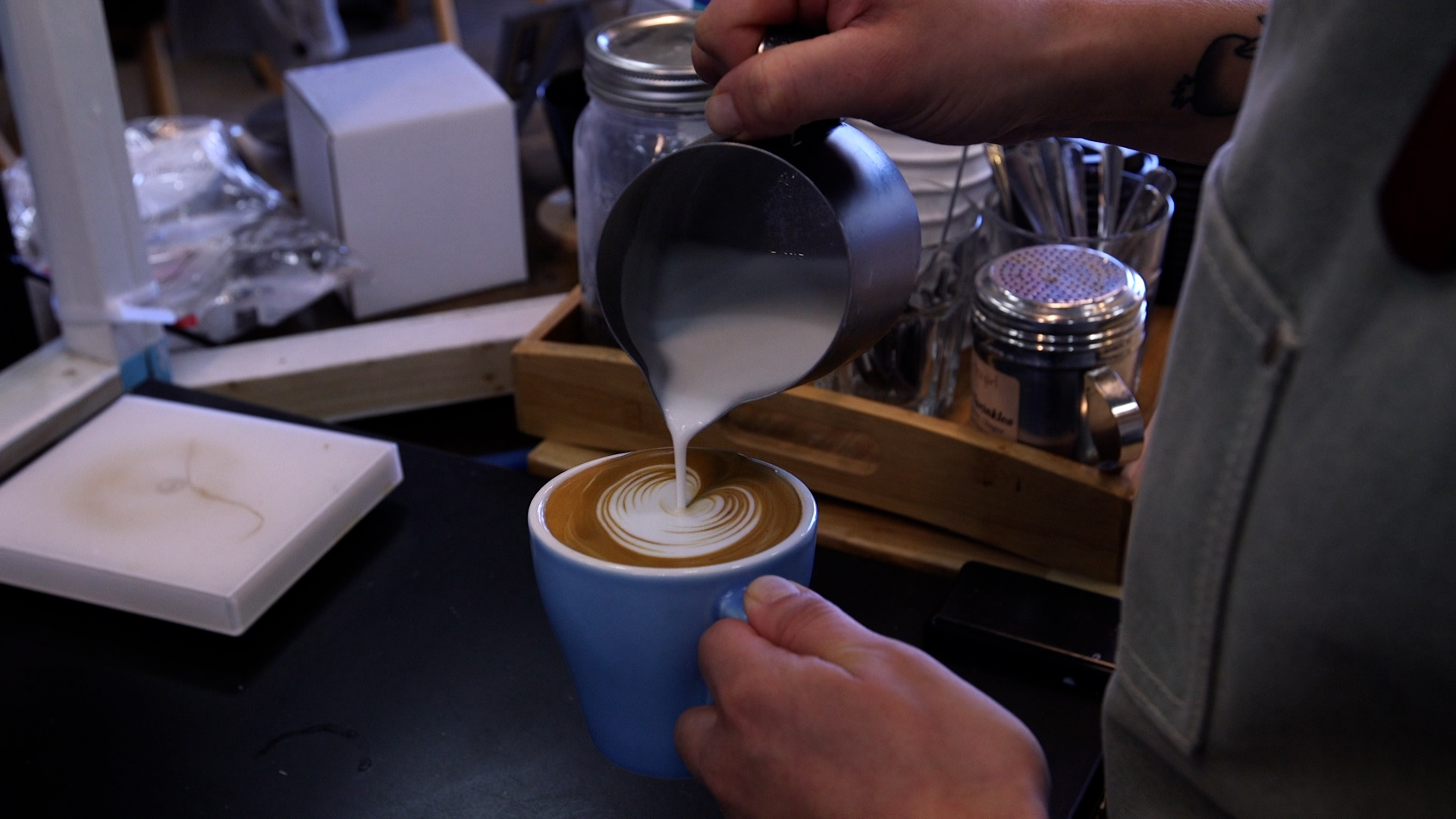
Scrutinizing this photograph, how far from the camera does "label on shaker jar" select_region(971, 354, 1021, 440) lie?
2.91ft

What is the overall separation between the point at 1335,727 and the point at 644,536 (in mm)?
355

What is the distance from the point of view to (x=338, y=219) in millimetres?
1275

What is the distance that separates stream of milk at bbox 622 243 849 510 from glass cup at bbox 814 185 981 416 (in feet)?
0.95

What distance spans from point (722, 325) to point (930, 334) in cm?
32

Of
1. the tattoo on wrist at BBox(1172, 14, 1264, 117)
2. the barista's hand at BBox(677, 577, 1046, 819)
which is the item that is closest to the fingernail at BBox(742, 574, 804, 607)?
the barista's hand at BBox(677, 577, 1046, 819)

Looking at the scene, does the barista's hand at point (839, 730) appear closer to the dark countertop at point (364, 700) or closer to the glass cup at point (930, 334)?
the dark countertop at point (364, 700)

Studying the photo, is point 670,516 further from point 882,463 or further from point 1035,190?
point 1035,190

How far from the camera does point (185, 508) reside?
88 centimetres

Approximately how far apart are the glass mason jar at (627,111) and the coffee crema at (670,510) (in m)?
0.21

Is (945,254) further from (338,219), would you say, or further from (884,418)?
(338,219)

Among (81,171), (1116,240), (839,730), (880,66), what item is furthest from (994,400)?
(81,171)

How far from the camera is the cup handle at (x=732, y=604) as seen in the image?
0.61m

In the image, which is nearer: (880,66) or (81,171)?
(880,66)

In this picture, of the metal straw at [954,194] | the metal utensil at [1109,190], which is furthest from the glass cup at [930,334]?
the metal utensil at [1109,190]
